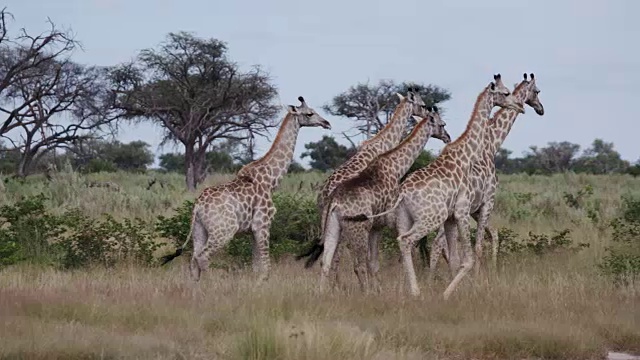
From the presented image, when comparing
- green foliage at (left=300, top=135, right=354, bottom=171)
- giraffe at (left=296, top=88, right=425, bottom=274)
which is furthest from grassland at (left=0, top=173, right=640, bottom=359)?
green foliage at (left=300, top=135, right=354, bottom=171)

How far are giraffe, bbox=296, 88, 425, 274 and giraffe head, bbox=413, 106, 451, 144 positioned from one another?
451 millimetres

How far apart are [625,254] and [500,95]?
2866 millimetres

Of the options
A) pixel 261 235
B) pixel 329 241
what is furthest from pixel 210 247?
pixel 329 241

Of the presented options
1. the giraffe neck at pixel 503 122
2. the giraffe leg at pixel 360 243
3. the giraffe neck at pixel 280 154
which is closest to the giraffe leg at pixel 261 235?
the giraffe neck at pixel 280 154

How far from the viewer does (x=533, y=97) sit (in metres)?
12.9

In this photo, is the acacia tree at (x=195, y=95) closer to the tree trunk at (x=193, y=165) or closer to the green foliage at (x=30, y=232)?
the tree trunk at (x=193, y=165)

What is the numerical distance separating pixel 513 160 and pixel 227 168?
17.4 metres

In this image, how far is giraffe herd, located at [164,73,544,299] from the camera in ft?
33.8

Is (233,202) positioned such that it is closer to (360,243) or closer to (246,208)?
(246,208)

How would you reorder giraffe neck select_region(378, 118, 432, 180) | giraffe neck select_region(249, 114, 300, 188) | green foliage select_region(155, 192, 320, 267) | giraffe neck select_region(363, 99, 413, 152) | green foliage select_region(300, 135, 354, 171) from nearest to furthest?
giraffe neck select_region(378, 118, 432, 180), giraffe neck select_region(249, 114, 300, 188), giraffe neck select_region(363, 99, 413, 152), green foliage select_region(155, 192, 320, 267), green foliage select_region(300, 135, 354, 171)

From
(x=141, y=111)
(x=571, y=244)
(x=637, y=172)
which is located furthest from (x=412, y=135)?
(x=637, y=172)

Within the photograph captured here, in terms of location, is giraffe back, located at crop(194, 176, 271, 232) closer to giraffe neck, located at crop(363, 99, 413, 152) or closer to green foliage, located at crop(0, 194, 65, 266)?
giraffe neck, located at crop(363, 99, 413, 152)

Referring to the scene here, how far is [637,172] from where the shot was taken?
3600 centimetres

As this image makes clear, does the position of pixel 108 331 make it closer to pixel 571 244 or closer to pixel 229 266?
pixel 229 266
